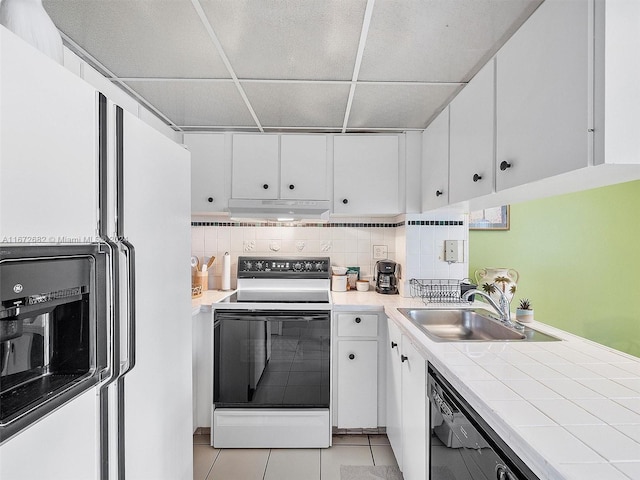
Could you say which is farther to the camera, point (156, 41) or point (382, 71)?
point (382, 71)

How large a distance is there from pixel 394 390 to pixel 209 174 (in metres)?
1.89

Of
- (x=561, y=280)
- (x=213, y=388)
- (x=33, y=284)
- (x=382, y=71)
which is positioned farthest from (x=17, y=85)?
(x=561, y=280)

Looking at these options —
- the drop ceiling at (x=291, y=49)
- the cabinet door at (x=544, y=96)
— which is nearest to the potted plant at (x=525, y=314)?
the cabinet door at (x=544, y=96)

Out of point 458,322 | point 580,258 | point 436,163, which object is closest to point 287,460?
point 458,322

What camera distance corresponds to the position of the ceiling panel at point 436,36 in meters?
1.31

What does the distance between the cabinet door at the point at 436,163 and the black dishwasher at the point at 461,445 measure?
1089 mm

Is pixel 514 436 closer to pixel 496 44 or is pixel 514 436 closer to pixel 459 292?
pixel 496 44

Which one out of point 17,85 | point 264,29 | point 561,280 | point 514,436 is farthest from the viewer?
point 561,280

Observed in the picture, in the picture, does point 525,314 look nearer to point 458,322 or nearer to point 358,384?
point 458,322

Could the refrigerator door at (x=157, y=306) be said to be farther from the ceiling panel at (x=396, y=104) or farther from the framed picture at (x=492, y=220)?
the framed picture at (x=492, y=220)

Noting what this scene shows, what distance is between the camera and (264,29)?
1456mm

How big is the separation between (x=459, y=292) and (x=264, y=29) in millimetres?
1974

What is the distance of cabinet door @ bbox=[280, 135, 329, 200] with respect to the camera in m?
2.73

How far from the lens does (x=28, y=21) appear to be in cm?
86
